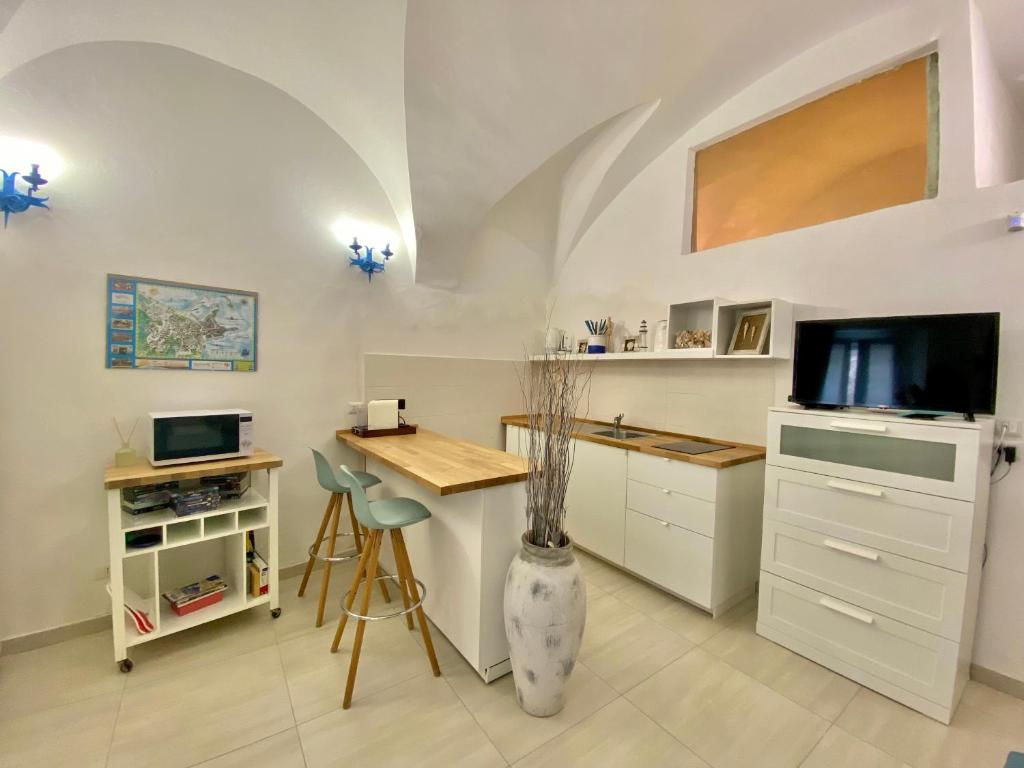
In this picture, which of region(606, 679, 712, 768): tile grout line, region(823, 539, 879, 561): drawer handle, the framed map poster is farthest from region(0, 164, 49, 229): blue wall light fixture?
region(823, 539, 879, 561): drawer handle

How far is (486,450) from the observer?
220cm

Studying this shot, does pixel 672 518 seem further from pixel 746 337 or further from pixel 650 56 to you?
pixel 650 56

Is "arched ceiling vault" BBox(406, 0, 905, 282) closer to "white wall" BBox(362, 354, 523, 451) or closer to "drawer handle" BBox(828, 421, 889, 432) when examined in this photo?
"white wall" BBox(362, 354, 523, 451)

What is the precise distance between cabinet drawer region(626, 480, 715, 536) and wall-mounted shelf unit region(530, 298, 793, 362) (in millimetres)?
870

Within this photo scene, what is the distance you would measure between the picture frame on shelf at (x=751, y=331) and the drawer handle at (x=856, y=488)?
814 mm

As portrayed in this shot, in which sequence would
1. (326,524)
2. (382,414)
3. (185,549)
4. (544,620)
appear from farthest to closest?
(382,414) → (326,524) → (185,549) → (544,620)

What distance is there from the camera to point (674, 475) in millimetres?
2318

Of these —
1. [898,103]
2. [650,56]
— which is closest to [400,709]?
[650,56]

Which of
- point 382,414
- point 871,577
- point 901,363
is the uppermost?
point 901,363

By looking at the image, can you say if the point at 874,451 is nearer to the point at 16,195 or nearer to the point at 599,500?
the point at 599,500

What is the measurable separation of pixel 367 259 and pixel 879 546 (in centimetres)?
314

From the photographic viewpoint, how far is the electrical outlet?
67.2 inches

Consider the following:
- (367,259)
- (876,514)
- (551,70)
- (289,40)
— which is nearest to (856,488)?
(876,514)

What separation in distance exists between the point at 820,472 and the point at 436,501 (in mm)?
1801
